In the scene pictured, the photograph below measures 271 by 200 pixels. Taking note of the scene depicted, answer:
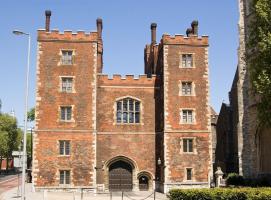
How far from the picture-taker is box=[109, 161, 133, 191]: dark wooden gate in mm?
39844

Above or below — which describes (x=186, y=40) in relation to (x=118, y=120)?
above

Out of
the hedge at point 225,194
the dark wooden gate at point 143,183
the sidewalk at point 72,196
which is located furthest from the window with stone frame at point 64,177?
the hedge at point 225,194

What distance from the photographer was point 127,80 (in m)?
41.1

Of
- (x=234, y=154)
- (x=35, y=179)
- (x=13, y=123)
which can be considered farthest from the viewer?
(x=13, y=123)

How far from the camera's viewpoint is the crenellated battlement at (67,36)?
39.5 m

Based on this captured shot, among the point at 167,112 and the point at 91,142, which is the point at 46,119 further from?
the point at 167,112

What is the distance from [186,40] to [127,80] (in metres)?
6.50

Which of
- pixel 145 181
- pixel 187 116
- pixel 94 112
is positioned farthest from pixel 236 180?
→ pixel 94 112

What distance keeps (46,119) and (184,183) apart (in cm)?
1302

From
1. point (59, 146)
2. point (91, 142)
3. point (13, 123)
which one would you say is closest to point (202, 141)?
point (91, 142)

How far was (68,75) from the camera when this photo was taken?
128 ft

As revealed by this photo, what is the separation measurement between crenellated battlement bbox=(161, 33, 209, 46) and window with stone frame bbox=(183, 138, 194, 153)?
8692 millimetres

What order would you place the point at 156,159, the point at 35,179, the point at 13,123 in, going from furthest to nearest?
→ 1. the point at 13,123
2. the point at 156,159
3. the point at 35,179

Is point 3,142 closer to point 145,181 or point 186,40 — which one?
point 145,181
